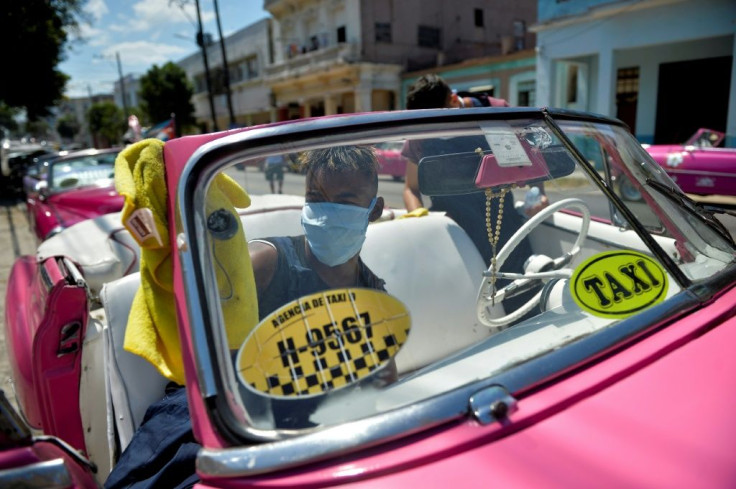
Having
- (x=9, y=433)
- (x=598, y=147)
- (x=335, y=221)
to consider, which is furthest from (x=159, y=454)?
(x=598, y=147)

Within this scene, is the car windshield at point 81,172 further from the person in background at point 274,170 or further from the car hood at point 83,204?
the person in background at point 274,170

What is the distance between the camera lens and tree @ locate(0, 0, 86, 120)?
49.8 feet

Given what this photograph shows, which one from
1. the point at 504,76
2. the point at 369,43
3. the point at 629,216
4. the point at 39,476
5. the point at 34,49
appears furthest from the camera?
the point at 369,43

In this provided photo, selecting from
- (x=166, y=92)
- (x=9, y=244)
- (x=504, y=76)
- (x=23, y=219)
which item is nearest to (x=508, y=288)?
(x=9, y=244)

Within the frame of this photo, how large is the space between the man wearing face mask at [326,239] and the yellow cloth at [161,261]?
0.04m

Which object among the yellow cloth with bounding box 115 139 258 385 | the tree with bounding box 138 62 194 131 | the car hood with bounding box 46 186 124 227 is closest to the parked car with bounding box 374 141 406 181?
the yellow cloth with bounding box 115 139 258 385

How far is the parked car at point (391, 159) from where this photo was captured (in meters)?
1.49

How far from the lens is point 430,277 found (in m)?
1.75

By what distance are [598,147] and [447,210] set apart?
58cm

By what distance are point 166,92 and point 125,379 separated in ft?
125

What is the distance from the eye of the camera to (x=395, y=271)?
64.7 inches

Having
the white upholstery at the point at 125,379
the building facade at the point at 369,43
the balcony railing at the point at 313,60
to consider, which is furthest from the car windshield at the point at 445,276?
the balcony railing at the point at 313,60

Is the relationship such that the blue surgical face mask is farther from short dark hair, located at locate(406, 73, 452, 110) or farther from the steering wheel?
short dark hair, located at locate(406, 73, 452, 110)

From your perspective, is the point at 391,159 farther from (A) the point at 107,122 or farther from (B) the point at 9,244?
(A) the point at 107,122
